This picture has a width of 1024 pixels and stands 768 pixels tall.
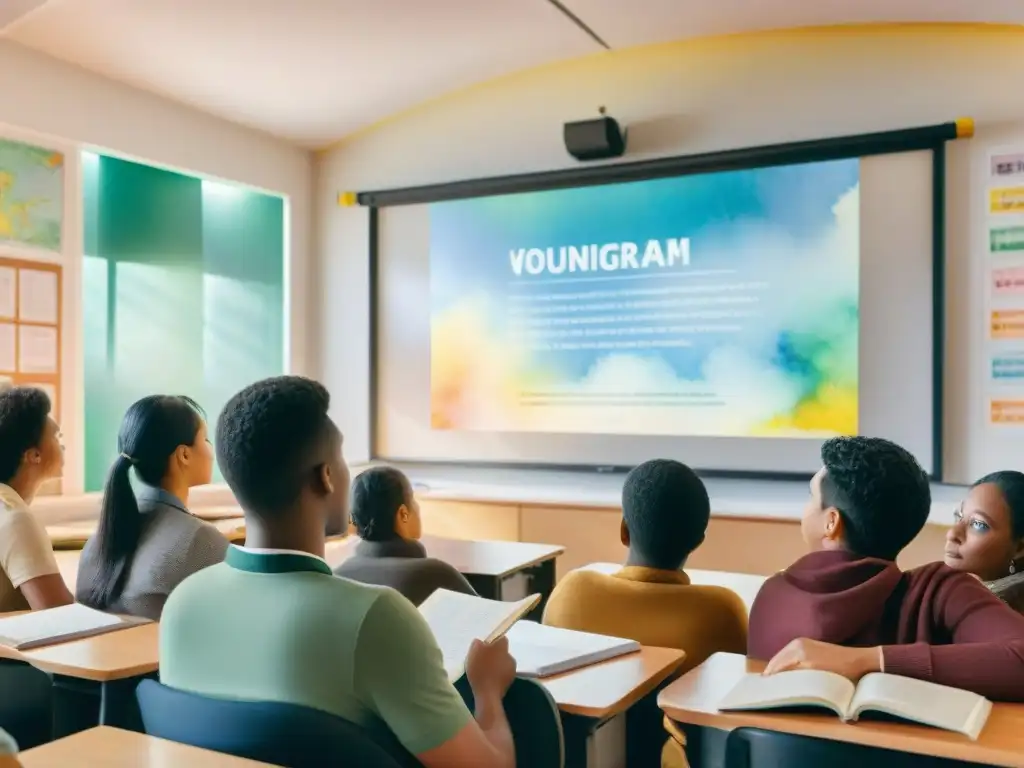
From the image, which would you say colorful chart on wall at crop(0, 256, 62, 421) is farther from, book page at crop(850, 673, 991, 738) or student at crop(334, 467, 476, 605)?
book page at crop(850, 673, 991, 738)

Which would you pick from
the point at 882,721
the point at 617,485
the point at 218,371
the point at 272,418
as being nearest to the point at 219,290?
the point at 218,371

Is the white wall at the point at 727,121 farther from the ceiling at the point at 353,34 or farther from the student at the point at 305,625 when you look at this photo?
the student at the point at 305,625

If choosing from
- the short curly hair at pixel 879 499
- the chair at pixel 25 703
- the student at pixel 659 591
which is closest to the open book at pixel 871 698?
the short curly hair at pixel 879 499

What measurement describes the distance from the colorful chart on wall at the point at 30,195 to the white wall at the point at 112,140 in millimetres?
53

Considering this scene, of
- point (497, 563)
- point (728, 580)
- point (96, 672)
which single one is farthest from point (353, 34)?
point (96, 672)

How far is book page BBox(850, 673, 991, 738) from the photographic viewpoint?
4.11ft

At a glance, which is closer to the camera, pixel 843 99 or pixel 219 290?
pixel 843 99

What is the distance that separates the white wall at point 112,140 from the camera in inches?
150

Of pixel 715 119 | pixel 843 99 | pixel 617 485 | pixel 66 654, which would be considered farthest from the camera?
pixel 617 485

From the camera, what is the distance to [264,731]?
116 cm

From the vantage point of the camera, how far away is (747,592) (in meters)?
2.56

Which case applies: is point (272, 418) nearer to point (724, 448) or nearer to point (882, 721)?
Result: point (882, 721)

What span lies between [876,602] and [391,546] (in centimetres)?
121

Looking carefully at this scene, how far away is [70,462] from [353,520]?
213 centimetres
